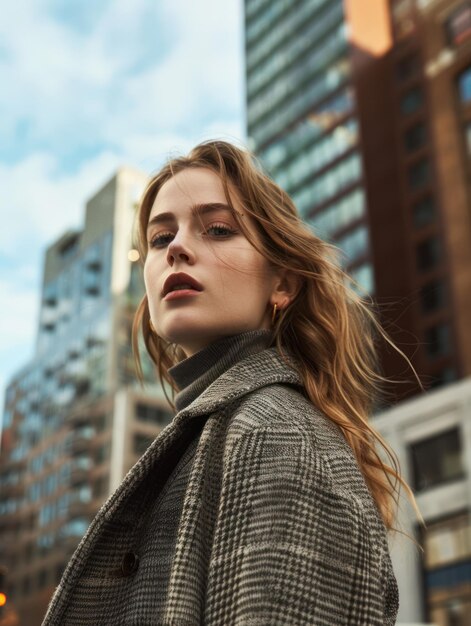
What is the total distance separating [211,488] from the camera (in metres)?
1.75

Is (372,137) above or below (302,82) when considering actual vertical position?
below

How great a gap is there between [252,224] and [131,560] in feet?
3.28

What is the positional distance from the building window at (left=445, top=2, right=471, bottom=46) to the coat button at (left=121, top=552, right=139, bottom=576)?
43753 mm

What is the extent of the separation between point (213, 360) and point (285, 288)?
38cm

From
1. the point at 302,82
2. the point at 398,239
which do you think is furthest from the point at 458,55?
the point at 302,82

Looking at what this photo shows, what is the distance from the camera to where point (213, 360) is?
2.21 m

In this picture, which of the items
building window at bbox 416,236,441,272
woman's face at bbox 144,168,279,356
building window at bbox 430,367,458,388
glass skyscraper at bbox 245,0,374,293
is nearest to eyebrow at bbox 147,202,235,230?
woman's face at bbox 144,168,279,356

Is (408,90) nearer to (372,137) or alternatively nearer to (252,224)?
(372,137)

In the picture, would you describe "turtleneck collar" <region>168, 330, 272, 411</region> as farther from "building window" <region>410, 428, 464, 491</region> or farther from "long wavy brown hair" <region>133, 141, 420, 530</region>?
"building window" <region>410, 428, 464, 491</region>

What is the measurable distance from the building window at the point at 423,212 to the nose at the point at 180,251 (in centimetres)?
4483

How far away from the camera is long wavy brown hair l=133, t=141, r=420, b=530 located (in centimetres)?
225

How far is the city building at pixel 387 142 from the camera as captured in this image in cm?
4025

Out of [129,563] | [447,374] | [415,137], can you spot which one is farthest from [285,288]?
[415,137]

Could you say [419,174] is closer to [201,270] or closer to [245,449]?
[201,270]
